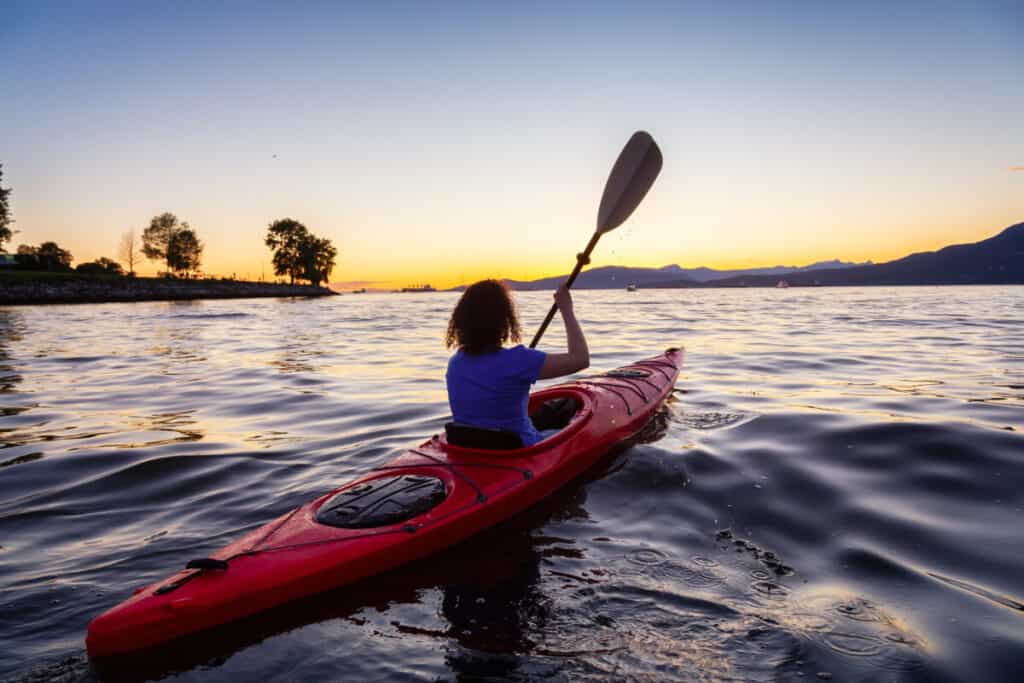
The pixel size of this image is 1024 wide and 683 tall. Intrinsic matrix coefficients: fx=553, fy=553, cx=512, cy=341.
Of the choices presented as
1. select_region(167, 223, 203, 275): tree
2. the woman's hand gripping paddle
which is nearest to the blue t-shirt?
the woman's hand gripping paddle

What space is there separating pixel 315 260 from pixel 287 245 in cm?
514

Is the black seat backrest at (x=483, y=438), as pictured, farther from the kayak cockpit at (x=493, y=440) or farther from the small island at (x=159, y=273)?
the small island at (x=159, y=273)

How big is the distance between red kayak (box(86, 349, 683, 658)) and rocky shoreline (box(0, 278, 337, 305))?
177 ft

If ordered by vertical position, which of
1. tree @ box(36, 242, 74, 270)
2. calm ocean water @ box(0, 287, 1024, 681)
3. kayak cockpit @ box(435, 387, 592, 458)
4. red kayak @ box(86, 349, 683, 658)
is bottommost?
calm ocean water @ box(0, 287, 1024, 681)

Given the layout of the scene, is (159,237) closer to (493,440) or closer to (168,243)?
(168,243)

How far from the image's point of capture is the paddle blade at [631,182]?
6070mm

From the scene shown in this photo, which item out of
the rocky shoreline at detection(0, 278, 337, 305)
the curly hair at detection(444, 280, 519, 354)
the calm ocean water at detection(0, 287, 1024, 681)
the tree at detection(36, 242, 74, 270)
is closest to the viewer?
the calm ocean water at detection(0, 287, 1024, 681)

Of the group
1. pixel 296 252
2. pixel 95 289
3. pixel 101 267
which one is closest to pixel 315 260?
pixel 296 252

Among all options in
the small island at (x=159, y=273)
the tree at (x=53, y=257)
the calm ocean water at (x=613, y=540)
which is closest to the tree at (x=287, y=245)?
the small island at (x=159, y=273)

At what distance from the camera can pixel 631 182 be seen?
20.0ft

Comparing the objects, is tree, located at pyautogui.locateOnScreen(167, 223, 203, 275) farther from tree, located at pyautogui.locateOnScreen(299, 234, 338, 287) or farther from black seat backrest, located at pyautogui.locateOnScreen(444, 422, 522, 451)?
black seat backrest, located at pyautogui.locateOnScreen(444, 422, 522, 451)

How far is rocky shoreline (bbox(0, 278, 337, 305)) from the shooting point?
44.3 m

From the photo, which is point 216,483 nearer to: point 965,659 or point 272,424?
point 272,424

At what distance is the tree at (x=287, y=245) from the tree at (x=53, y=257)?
27.4m
